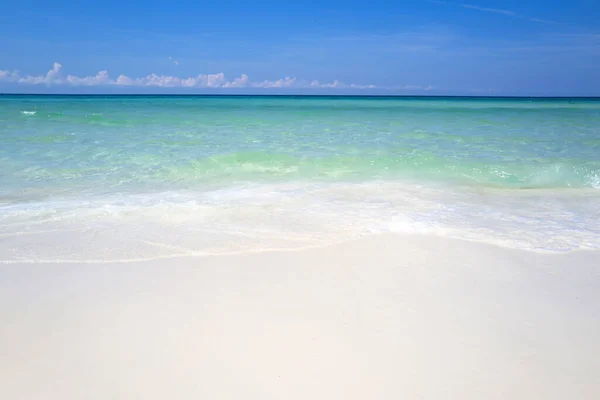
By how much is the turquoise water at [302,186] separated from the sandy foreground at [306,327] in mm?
634

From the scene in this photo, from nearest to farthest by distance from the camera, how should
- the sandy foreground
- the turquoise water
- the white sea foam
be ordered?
the sandy foreground
the white sea foam
the turquoise water

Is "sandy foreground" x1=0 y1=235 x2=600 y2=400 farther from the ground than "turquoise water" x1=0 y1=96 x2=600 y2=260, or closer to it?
closer to it

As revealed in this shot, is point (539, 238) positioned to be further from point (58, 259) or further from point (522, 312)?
point (58, 259)

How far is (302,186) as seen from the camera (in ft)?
21.7

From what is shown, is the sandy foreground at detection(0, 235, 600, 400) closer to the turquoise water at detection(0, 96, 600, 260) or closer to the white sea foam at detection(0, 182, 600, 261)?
the white sea foam at detection(0, 182, 600, 261)

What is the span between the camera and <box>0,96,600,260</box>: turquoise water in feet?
14.2

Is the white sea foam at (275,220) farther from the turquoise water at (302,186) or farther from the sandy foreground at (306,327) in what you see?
the sandy foreground at (306,327)

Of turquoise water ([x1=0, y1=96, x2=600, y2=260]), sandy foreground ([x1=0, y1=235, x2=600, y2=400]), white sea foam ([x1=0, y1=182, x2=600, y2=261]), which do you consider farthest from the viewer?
turquoise water ([x1=0, y1=96, x2=600, y2=260])

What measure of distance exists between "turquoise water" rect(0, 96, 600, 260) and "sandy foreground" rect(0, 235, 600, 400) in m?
0.63

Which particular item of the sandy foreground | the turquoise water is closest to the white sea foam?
the turquoise water

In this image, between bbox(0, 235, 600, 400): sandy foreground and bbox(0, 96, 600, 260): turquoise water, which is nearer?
bbox(0, 235, 600, 400): sandy foreground

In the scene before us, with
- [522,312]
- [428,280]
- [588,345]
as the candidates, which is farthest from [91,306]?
[588,345]

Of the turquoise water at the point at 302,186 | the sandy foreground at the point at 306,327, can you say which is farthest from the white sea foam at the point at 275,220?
the sandy foreground at the point at 306,327

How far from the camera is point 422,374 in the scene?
204 centimetres
